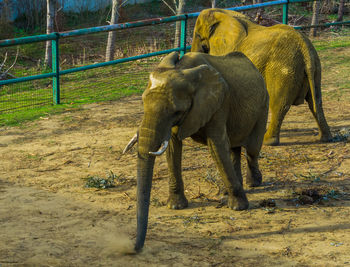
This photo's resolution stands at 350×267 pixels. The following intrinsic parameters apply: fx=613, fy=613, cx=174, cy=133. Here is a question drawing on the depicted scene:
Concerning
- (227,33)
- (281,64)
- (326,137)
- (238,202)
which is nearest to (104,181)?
(238,202)

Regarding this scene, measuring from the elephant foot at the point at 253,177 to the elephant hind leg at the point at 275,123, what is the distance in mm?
1562

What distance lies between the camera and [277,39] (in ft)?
26.5

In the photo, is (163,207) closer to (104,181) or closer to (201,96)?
(104,181)

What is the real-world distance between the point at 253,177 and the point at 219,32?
2739mm

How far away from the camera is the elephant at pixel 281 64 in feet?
26.2

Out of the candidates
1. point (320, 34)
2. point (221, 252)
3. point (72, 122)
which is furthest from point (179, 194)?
point (320, 34)

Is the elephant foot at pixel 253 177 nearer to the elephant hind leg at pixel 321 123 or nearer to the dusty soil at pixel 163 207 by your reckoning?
the dusty soil at pixel 163 207

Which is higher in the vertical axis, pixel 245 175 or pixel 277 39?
pixel 277 39

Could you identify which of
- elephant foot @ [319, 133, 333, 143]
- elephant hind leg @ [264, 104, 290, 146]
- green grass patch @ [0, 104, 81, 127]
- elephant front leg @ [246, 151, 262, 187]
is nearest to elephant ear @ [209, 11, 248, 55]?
elephant hind leg @ [264, 104, 290, 146]

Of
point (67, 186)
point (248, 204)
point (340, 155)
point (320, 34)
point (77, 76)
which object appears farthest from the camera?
point (320, 34)

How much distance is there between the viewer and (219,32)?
8.68 metres

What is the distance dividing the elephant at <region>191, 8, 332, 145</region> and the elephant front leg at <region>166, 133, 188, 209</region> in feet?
8.24

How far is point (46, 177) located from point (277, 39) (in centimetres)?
347

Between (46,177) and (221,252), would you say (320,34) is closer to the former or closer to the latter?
(46,177)
